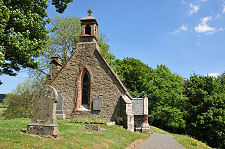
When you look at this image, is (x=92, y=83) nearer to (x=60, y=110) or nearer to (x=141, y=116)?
(x=60, y=110)

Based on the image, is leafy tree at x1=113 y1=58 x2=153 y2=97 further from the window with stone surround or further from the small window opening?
the window with stone surround

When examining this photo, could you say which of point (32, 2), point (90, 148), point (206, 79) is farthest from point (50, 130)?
point (206, 79)

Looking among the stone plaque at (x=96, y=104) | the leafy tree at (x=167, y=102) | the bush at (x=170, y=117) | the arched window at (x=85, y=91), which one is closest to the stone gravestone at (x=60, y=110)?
the arched window at (x=85, y=91)

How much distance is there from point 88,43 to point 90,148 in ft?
46.4

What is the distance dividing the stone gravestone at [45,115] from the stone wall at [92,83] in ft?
30.5

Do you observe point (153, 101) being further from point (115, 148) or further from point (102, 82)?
point (115, 148)

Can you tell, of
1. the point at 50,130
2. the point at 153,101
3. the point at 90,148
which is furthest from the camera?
the point at 153,101

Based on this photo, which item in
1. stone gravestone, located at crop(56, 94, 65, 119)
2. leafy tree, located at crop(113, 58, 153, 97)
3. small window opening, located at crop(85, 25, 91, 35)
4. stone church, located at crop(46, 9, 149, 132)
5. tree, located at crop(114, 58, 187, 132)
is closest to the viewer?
stone church, located at crop(46, 9, 149, 132)

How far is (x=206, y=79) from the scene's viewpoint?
108 feet

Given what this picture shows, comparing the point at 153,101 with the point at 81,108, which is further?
the point at 153,101

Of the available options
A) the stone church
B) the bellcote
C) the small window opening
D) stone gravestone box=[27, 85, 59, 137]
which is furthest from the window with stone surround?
stone gravestone box=[27, 85, 59, 137]

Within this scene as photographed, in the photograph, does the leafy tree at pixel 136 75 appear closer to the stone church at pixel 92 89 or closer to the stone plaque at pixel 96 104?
the stone church at pixel 92 89

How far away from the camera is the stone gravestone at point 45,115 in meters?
9.55

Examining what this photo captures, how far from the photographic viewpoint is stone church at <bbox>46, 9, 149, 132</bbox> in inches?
741
